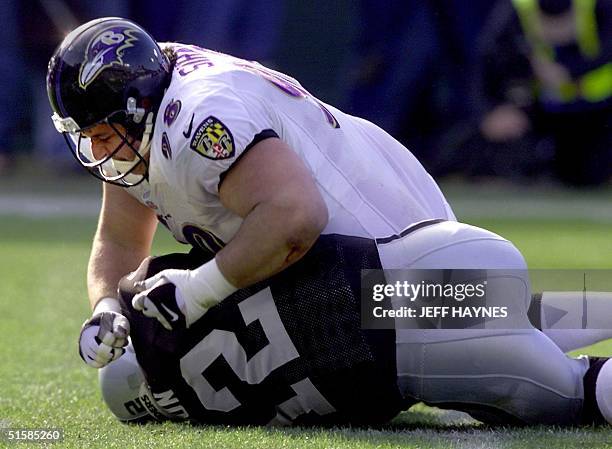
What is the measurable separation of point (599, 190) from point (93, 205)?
484 centimetres

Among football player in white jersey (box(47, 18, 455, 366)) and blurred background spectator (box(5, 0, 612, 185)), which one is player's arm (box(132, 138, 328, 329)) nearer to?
football player in white jersey (box(47, 18, 455, 366))

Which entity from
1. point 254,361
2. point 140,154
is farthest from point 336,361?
point 140,154

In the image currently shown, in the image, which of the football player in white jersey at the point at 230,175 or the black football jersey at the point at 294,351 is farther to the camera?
the black football jersey at the point at 294,351

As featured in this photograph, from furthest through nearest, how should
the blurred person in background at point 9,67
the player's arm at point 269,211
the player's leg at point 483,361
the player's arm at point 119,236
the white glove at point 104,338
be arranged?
the blurred person in background at point 9,67
the player's arm at point 119,236
the white glove at point 104,338
the player's leg at point 483,361
the player's arm at point 269,211

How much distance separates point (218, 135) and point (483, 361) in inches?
33.8

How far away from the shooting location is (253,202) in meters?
2.94

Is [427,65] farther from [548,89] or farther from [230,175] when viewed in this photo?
[230,175]

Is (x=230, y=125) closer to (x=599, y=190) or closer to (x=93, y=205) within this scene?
(x=93, y=205)

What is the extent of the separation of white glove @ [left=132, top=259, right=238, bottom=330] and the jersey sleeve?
0.69 feet

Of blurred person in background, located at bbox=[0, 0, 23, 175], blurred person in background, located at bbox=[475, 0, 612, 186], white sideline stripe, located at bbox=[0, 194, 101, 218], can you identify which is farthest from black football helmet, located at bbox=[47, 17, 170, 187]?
blurred person in background, located at bbox=[475, 0, 612, 186]

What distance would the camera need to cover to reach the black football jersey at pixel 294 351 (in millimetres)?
3146

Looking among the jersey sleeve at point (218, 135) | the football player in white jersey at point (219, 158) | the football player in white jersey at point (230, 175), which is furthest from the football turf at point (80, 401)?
the jersey sleeve at point (218, 135)

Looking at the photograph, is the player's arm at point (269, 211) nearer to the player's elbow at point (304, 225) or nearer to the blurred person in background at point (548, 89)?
the player's elbow at point (304, 225)

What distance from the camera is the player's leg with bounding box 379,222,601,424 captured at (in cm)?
313
